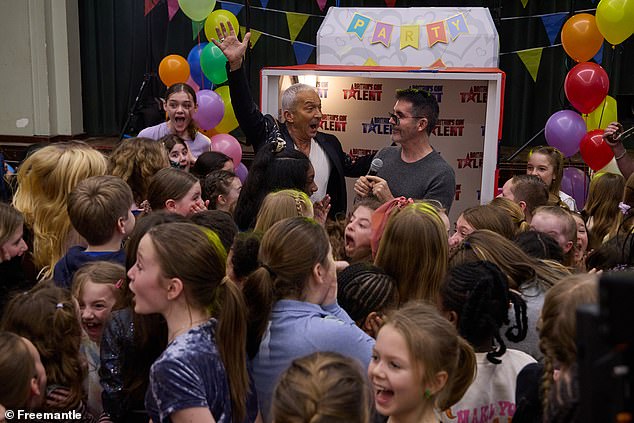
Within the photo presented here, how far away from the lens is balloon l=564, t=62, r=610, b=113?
5.41m

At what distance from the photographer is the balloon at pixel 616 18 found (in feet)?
17.4

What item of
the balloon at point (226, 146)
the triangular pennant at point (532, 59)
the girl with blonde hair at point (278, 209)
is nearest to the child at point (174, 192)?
the girl with blonde hair at point (278, 209)

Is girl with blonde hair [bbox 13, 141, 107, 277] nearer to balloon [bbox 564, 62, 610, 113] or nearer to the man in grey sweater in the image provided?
the man in grey sweater

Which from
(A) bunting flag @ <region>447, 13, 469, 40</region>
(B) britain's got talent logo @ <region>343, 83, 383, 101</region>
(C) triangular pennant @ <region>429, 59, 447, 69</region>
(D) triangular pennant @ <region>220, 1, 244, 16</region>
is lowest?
(B) britain's got talent logo @ <region>343, 83, 383, 101</region>

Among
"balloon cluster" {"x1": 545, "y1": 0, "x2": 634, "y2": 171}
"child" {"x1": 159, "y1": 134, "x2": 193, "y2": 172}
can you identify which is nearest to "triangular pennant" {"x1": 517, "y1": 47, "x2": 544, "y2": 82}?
"balloon cluster" {"x1": 545, "y1": 0, "x2": 634, "y2": 171}

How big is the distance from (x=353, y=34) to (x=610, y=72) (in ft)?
13.9

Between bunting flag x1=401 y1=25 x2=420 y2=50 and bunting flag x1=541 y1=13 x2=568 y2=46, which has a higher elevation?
bunting flag x1=541 y1=13 x2=568 y2=46

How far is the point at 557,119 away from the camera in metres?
5.67

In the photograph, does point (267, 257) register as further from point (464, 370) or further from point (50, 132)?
point (50, 132)

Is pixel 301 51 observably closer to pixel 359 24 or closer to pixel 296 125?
pixel 359 24

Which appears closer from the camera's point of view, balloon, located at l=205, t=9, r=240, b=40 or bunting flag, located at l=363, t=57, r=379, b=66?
bunting flag, located at l=363, t=57, r=379, b=66

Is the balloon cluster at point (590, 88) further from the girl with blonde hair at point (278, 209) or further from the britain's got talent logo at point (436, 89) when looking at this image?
the girl with blonde hair at point (278, 209)

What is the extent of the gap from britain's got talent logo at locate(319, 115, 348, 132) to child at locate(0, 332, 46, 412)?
3.88 meters

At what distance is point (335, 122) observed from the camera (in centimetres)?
557
